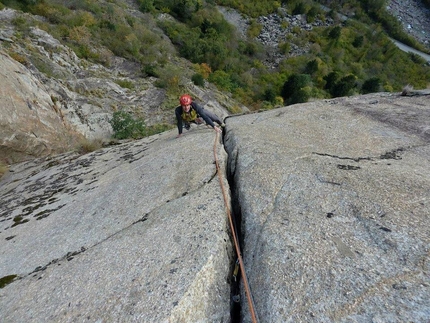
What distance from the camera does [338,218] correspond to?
3.49 meters

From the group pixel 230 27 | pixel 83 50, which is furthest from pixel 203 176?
pixel 230 27

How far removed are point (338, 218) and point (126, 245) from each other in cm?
A: 320

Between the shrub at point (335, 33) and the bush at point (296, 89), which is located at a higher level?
the shrub at point (335, 33)

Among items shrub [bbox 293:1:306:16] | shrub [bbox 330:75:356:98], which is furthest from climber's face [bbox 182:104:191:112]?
shrub [bbox 293:1:306:16]

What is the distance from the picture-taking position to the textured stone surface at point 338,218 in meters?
2.53

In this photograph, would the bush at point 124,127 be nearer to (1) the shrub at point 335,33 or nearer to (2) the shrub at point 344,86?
(2) the shrub at point 344,86

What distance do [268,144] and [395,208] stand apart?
8.93 ft

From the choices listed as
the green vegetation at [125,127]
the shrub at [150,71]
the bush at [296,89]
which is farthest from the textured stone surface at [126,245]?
the bush at [296,89]

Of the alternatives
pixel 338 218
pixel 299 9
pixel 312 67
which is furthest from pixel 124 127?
pixel 299 9

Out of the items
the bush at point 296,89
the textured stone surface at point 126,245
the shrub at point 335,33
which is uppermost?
the shrub at point 335,33

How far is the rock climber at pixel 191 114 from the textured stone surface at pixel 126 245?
779 millimetres

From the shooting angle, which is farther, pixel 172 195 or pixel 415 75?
pixel 415 75

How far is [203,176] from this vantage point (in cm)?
493

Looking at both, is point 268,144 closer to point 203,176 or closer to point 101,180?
point 203,176
